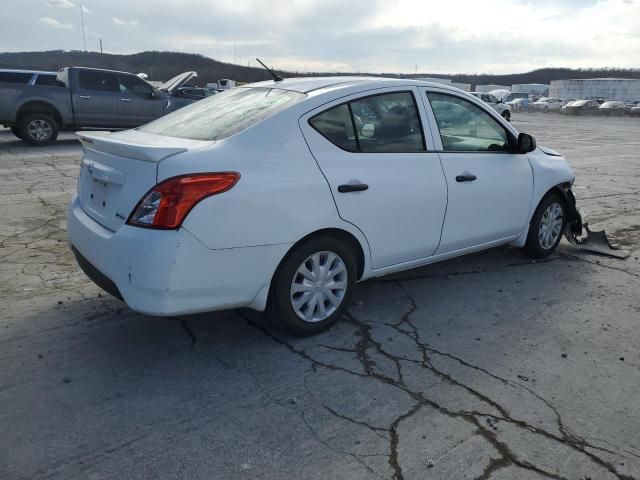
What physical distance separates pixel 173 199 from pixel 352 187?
3.85ft

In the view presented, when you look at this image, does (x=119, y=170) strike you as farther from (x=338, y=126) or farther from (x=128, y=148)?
(x=338, y=126)

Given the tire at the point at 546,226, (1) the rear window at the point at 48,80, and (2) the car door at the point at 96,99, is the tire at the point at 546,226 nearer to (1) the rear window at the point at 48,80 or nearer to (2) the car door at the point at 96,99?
(2) the car door at the point at 96,99

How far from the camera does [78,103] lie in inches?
544

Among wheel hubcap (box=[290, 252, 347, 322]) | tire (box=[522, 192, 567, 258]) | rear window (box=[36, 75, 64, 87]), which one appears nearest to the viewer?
wheel hubcap (box=[290, 252, 347, 322])

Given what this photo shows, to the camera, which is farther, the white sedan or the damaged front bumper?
the damaged front bumper

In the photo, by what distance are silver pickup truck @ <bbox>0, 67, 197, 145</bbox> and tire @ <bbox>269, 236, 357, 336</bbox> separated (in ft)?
41.1

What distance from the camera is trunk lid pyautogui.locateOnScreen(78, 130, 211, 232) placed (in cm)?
294

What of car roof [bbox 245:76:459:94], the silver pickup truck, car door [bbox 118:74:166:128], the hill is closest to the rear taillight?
car roof [bbox 245:76:459:94]

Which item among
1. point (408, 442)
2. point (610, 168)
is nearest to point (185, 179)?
point (408, 442)

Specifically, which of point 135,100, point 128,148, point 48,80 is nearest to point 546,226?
point 128,148

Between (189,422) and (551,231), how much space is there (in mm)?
4102

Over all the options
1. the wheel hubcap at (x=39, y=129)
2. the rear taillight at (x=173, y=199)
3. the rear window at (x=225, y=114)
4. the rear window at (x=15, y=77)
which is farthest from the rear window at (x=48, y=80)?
the rear taillight at (x=173, y=199)

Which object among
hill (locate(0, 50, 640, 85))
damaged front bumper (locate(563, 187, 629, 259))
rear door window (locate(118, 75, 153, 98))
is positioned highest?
hill (locate(0, 50, 640, 85))

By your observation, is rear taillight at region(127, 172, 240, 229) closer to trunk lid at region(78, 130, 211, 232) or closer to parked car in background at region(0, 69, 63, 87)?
trunk lid at region(78, 130, 211, 232)
